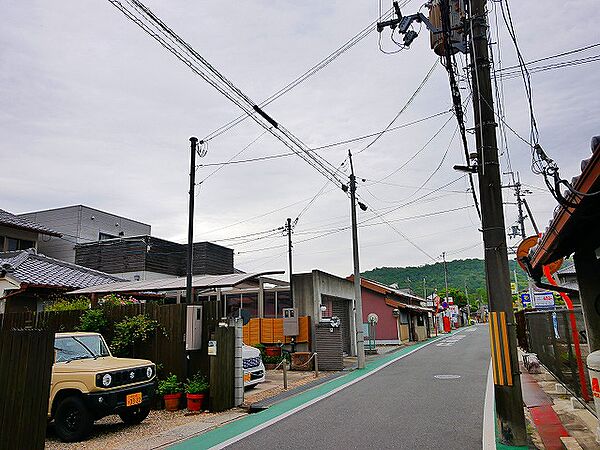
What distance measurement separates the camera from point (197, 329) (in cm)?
1084

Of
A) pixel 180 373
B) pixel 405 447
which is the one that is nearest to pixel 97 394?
pixel 180 373

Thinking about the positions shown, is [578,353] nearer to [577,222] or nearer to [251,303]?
[577,222]

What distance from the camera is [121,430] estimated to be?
28.5 feet

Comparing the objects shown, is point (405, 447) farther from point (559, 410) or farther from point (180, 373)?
point (180, 373)

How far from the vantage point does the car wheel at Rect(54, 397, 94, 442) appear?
7.82 m

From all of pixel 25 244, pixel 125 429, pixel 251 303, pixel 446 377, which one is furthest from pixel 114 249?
pixel 125 429

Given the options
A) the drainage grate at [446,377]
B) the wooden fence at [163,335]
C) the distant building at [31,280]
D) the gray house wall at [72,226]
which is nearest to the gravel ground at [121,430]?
the wooden fence at [163,335]

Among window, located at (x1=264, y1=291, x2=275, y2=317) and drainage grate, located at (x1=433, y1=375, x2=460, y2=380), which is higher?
window, located at (x1=264, y1=291, x2=275, y2=317)

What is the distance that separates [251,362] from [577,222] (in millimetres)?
9205

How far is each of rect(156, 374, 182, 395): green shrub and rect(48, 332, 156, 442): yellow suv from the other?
53.5 inches

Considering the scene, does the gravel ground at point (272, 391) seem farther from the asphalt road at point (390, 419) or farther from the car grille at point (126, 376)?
the car grille at point (126, 376)

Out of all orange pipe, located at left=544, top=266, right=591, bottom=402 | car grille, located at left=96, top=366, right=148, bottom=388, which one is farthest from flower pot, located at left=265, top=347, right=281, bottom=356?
orange pipe, located at left=544, top=266, right=591, bottom=402

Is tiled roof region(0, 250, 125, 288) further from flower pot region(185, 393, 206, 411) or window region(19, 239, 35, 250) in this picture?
flower pot region(185, 393, 206, 411)

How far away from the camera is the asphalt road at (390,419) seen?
7.07 meters
